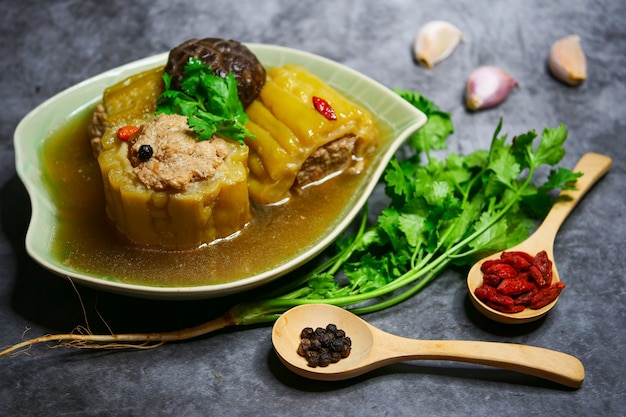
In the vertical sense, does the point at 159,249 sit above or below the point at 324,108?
below

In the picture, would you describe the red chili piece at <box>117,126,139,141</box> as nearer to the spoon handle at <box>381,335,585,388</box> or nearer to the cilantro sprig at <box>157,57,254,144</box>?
the cilantro sprig at <box>157,57,254,144</box>

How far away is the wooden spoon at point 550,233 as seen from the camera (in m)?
3.39

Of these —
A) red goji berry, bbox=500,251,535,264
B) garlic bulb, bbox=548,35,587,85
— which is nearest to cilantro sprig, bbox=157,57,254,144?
red goji berry, bbox=500,251,535,264

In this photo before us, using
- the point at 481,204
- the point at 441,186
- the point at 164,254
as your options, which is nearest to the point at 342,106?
the point at 441,186

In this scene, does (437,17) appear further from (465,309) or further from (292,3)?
(465,309)

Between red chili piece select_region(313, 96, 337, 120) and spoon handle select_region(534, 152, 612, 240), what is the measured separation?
1215 millimetres

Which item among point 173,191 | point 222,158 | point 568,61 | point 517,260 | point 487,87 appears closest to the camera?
point 173,191

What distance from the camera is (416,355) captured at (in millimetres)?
3123

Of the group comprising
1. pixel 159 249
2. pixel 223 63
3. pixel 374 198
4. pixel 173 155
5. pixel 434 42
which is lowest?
pixel 374 198

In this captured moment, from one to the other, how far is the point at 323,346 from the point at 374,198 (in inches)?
49.7

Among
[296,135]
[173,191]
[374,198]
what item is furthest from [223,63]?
[374,198]

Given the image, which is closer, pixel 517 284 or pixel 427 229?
pixel 517 284

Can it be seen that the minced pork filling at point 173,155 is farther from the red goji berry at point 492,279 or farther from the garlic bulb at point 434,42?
the garlic bulb at point 434,42

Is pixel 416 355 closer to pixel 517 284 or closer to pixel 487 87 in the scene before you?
pixel 517 284
